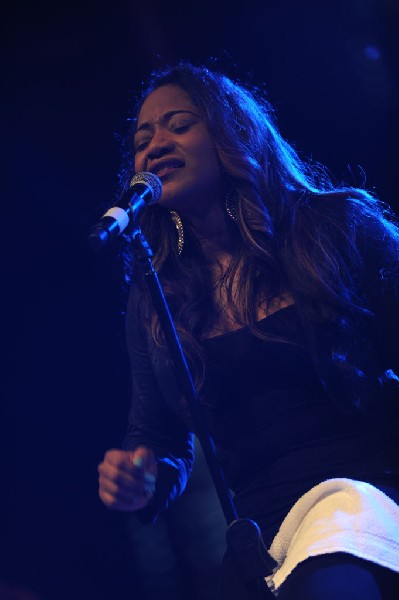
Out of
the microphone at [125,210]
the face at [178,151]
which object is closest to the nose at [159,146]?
the face at [178,151]

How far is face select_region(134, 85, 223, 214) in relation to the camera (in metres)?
1.85

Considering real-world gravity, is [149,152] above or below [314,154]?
below

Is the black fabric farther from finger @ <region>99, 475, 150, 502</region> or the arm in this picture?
the arm

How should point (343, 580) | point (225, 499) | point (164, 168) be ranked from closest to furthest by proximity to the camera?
point (343, 580) → point (225, 499) → point (164, 168)

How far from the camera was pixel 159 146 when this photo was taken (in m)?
1.86

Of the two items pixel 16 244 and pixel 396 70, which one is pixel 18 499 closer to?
pixel 16 244

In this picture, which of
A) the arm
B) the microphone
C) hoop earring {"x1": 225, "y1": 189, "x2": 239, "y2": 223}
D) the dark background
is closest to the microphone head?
the microphone

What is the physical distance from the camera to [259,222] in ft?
6.14

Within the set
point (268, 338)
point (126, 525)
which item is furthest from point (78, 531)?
point (268, 338)

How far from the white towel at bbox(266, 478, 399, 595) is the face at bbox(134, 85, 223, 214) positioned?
3.28ft

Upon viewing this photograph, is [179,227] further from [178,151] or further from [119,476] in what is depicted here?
[119,476]

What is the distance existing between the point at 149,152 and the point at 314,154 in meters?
1.25

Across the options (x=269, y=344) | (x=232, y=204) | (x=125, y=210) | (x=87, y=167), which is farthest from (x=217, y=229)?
(x=87, y=167)

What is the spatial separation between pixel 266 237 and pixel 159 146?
0.43m
